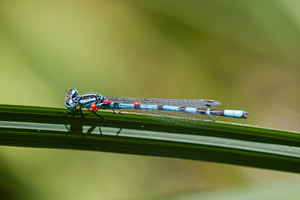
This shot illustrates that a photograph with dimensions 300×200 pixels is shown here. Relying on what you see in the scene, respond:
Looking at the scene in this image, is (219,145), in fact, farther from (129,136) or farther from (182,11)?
(182,11)

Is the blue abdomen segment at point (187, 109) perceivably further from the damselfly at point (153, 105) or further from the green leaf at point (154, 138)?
the green leaf at point (154, 138)

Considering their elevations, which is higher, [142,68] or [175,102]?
[142,68]

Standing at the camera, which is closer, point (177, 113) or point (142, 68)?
point (177, 113)

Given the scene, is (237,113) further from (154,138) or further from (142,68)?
(142,68)

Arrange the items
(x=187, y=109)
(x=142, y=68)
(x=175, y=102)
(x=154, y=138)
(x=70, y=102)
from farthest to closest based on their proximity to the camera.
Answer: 1. (x=142, y=68)
2. (x=175, y=102)
3. (x=187, y=109)
4. (x=70, y=102)
5. (x=154, y=138)


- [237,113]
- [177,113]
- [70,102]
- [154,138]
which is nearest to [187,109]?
[177,113]

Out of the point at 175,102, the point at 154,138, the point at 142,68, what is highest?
the point at 142,68

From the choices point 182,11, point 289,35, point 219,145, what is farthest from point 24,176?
point 289,35
